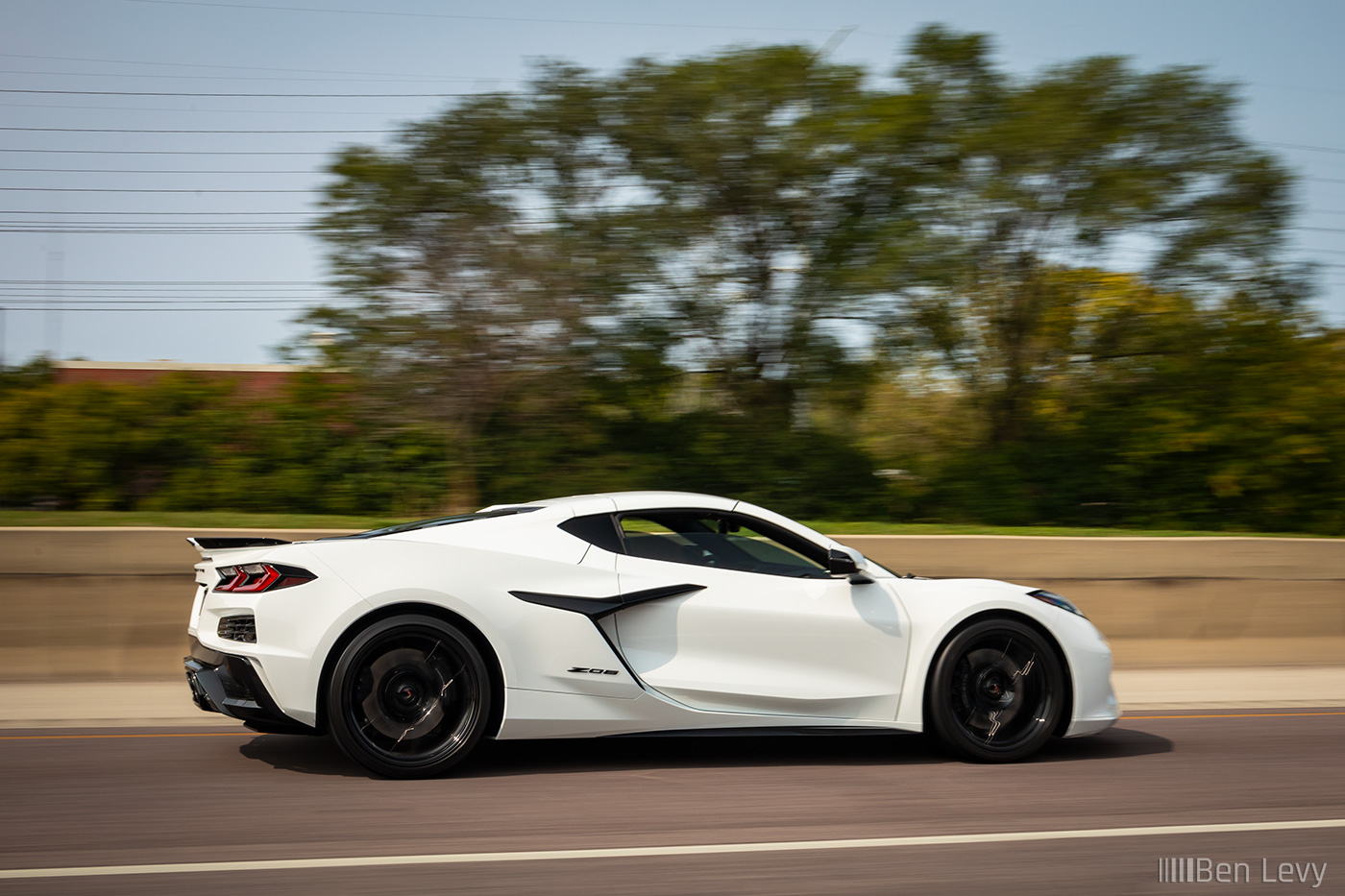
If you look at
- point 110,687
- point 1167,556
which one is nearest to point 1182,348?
point 1167,556

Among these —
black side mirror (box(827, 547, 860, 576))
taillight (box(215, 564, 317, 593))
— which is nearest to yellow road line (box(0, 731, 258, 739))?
taillight (box(215, 564, 317, 593))

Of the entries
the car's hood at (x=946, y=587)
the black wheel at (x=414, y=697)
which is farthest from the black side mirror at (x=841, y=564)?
the black wheel at (x=414, y=697)

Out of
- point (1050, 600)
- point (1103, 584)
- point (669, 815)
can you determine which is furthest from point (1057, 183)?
point (669, 815)

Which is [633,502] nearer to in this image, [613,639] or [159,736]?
[613,639]

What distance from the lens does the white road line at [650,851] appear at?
3.95m

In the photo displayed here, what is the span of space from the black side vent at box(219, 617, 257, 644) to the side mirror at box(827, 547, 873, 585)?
289 cm

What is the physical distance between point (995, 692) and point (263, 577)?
384 cm

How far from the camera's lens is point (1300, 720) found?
7.59 meters

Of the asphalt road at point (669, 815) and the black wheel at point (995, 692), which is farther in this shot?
the black wheel at point (995, 692)

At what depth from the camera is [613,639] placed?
546cm

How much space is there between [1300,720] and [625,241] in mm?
7765

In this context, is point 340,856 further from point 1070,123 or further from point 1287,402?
point 1287,402

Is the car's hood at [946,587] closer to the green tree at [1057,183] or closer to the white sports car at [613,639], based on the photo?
the white sports car at [613,639]

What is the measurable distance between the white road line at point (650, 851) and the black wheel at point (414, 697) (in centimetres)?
116
